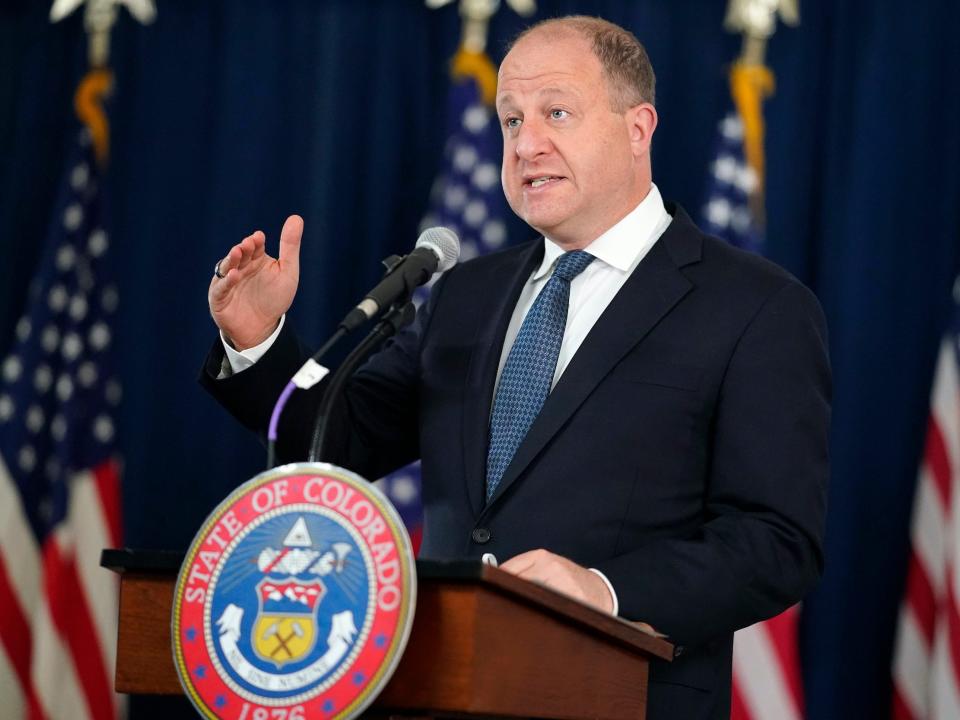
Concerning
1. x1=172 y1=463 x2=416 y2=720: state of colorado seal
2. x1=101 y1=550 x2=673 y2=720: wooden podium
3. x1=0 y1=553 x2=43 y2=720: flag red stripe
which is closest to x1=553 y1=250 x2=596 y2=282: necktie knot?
x1=101 y1=550 x2=673 y2=720: wooden podium

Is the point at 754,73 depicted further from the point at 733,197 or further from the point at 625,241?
the point at 625,241

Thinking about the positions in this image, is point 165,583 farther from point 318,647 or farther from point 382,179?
point 382,179

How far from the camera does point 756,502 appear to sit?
6.86 feet

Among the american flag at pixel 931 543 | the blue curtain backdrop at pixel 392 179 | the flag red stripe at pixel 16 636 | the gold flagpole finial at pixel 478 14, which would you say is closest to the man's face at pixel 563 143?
the american flag at pixel 931 543

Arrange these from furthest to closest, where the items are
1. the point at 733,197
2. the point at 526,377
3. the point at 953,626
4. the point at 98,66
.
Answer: the point at 98,66 → the point at 733,197 → the point at 953,626 → the point at 526,377

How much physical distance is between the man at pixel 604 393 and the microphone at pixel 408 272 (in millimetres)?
223

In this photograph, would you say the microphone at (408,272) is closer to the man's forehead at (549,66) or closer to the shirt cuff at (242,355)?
the shirt cuff at (242,355)

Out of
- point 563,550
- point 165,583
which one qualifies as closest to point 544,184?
point 563,550

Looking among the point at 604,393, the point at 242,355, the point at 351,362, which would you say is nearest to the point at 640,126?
the point at 604,393

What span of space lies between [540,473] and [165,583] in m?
0.66

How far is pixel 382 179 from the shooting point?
4863 mm

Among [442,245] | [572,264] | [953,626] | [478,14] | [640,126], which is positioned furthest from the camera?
[478,14]

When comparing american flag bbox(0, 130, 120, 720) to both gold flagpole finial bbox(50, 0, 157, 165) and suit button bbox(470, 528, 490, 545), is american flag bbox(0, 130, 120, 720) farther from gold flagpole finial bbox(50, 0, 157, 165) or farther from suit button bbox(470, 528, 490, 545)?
suit button bbox(470, 528, 490, 545)

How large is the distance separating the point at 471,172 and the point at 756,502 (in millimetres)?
2650
